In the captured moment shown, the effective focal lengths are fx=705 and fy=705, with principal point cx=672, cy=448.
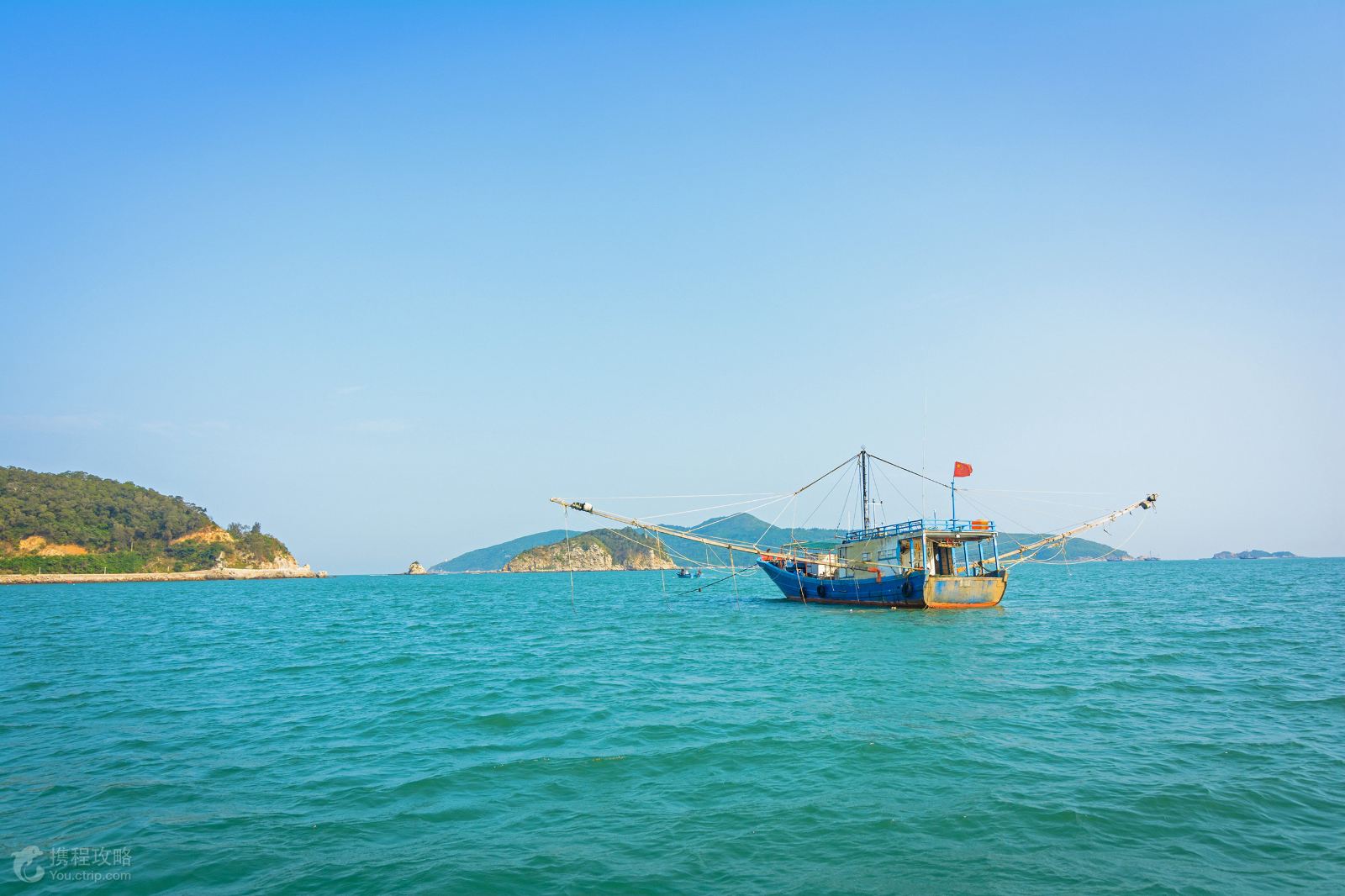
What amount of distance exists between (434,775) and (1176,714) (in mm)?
15837

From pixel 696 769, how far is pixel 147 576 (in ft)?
587

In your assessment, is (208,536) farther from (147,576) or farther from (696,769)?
(696,769)

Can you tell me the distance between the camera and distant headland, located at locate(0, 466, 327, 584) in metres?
138

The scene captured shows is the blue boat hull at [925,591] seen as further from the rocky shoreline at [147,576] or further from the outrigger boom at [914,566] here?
the rocky shoreline at [147,576]

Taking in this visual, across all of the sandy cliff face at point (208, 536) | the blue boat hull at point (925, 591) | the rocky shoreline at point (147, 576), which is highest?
the sandy cliff face at point (208, 536)

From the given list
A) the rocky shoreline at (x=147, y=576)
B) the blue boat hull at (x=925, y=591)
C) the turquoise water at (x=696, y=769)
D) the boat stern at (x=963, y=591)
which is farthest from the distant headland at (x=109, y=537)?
the boat stern at (x=963, y=591)

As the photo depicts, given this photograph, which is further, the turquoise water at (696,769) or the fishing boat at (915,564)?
the fishing boat at (915,564)

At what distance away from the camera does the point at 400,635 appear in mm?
36031

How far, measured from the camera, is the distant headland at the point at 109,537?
13800 centimetres

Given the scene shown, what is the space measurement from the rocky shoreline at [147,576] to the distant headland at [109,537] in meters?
0.17

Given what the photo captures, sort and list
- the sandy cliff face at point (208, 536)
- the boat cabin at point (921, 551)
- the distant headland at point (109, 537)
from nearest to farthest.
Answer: the boat cabin at point (921, 551) → the distant headland at point (109, 537) → the sandy cliff face at point (208, 536)

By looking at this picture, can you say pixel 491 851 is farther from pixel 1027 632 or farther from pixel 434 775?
pixel 1027 632

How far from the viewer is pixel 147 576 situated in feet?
493

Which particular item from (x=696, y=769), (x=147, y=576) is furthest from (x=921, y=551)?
(x=147, y=576)
